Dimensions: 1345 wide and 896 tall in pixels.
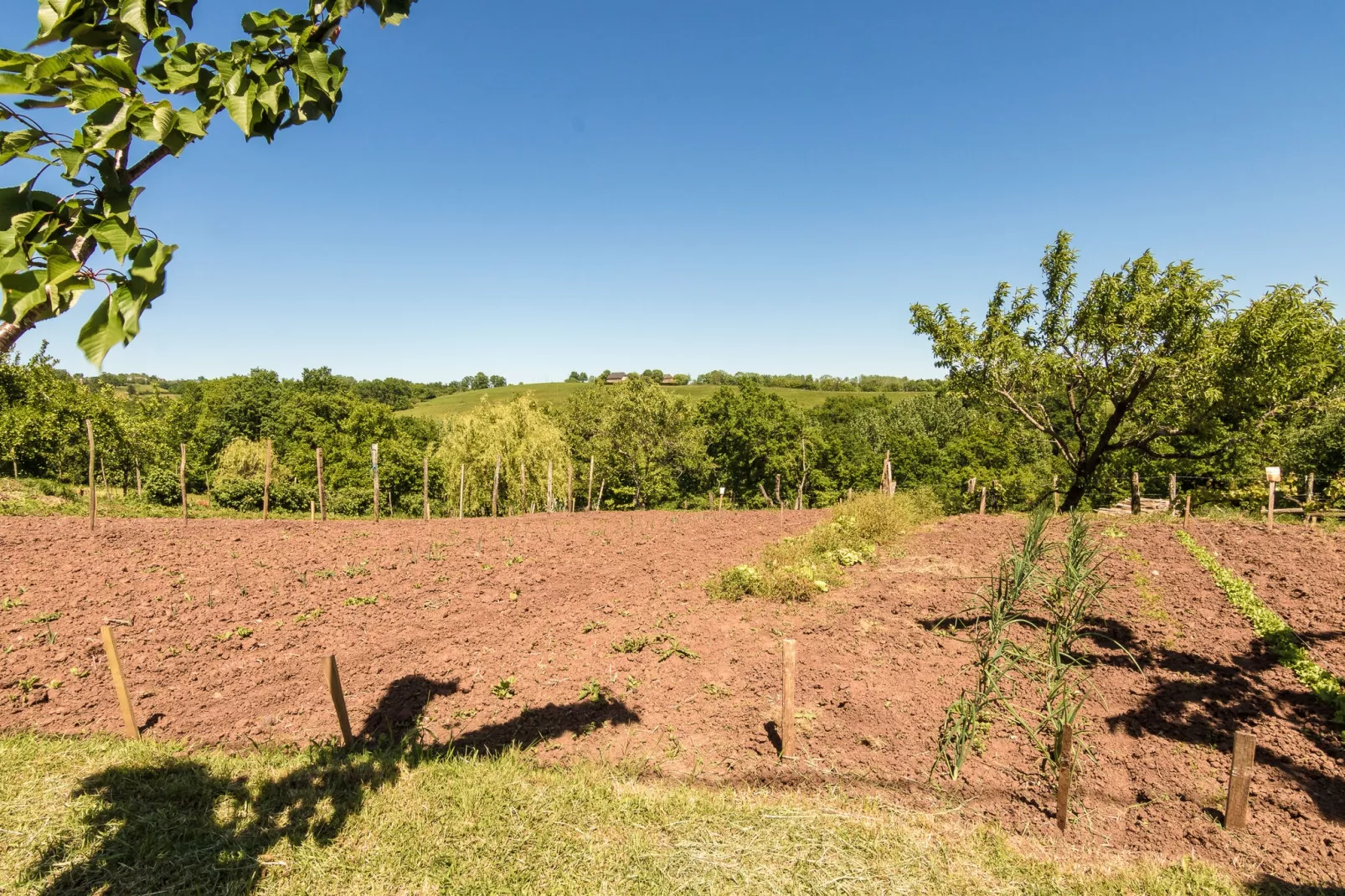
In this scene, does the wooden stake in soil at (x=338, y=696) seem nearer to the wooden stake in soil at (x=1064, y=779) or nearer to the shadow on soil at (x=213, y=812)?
the shadow on soil at (x=213, y=812)

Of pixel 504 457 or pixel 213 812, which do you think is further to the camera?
pixel 504 457

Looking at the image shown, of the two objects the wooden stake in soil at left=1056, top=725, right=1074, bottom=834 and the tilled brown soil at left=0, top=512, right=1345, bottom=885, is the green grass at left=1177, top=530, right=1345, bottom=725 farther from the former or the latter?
the wooden stake in soil at left=1056, top=725, right=1074, bottom=834

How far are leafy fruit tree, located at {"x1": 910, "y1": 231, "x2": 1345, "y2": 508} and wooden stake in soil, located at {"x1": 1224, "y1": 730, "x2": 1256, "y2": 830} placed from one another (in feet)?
32.8

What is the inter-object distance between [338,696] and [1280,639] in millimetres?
10309

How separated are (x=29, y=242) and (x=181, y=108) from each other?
0.47 meters

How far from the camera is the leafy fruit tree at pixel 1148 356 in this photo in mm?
11227

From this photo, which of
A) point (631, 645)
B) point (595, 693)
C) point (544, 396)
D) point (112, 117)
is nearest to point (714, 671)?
point (631, 645)

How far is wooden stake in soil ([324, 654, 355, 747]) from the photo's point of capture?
16.3ft

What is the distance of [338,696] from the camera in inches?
201

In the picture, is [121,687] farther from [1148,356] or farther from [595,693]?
[1148,356]

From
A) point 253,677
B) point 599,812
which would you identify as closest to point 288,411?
point 253,677

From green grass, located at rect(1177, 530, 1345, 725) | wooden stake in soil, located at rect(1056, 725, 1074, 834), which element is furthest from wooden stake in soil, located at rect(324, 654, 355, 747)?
green grass, located at rect(1177, 530, 1345, 725)

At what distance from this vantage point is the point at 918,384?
105 metres

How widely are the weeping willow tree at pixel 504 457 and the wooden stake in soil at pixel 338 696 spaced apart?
26.6 metres
